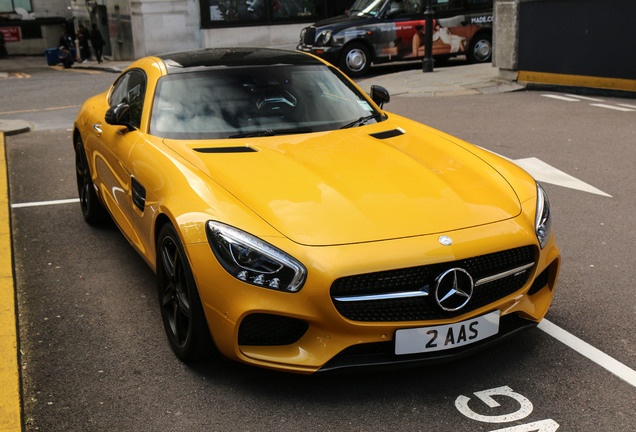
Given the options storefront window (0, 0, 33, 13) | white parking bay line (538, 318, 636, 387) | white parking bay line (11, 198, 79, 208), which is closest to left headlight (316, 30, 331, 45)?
white parking bay line (11, 198, 79, 208)

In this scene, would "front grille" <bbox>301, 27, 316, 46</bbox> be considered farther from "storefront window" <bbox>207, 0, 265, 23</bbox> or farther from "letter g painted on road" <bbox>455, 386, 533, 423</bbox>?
"letter g painted on road" <bbox>455, 386, 533, 423</bbox>

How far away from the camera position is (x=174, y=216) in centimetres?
372

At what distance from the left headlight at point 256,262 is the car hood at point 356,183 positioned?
0.43 feet

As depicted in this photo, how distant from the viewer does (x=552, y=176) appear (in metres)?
7.61

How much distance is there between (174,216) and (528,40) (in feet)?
38.3

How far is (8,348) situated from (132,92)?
2.24 m

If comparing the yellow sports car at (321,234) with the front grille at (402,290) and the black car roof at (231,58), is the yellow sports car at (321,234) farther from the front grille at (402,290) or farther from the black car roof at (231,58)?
the black car roof at (231,58)

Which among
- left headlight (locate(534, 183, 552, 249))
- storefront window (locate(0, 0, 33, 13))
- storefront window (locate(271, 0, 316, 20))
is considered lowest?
left headlight (locate(534, 183, 552, 249))

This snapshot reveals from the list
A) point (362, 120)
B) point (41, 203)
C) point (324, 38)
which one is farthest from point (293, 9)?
point (362, 120)

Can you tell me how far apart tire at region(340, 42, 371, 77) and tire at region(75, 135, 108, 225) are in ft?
37.8

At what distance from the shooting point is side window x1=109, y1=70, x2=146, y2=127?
503 cm

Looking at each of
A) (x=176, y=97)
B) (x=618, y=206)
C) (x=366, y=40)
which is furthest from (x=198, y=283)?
(x=366, y=40)

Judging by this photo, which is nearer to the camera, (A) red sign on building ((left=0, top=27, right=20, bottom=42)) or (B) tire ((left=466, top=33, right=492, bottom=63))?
(B) tire ((left=466, top=33, right=492, bottom=63))

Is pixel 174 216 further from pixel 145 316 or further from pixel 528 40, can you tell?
pixel 528 40
